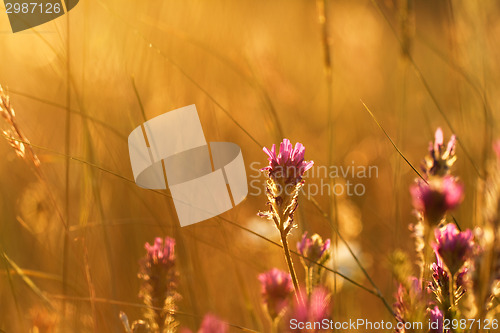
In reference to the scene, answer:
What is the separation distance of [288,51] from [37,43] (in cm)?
239

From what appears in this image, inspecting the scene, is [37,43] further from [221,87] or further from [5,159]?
[221,87]

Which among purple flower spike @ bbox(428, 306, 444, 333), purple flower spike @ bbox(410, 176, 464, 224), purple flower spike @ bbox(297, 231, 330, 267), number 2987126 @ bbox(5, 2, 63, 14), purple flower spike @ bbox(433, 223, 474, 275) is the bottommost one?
purple flower spike @ bbox(428, 306, 444, 333)

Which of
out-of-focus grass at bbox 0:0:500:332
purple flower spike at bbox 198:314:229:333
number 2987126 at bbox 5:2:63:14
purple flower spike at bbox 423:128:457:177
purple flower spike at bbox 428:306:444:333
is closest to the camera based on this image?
purple flower spike at bbox 198:314:229:333

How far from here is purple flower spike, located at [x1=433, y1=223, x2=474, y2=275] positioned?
734mm

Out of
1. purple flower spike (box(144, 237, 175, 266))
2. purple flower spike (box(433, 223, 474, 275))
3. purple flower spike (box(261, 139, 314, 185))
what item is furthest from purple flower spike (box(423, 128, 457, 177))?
purple flower spike (box(144, 237, 175, 266))

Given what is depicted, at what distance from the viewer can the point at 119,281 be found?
65.1 inches

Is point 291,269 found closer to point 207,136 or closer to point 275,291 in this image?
point 275,291

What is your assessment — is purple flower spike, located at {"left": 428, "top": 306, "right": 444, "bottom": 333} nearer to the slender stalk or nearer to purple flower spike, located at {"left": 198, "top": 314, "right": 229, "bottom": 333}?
the slender stalk

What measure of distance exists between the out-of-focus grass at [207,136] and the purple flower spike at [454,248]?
1.20 feet

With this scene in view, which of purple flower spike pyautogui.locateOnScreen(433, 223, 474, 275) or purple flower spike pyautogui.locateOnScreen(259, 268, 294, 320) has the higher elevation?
purple flower spike pyautogui.locateOnScreen(433, 223, 474, 275)

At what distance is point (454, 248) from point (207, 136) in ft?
4.48

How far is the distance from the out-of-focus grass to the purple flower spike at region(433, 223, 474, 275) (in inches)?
14.4

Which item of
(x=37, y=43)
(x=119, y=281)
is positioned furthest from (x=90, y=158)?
(x=37, y=43)

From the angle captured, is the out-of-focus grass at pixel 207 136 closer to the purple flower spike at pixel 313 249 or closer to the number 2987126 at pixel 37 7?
the number 2987126 at pixel 37 7
